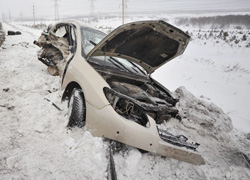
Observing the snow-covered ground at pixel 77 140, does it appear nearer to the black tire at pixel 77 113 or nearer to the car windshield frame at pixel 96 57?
the black tire at pixel 77 113

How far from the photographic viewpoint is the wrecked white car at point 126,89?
1.93 m

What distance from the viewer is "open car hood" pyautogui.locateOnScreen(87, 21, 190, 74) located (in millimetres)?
2230

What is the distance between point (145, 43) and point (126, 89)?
850 millimetres

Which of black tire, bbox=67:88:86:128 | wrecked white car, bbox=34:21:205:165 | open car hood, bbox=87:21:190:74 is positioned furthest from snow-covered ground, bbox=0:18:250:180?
open car hood, bbox=87:21:190:74

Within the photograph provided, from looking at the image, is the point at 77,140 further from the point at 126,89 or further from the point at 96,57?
the point at 96,57

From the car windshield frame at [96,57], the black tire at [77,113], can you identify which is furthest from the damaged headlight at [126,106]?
the car windshield frame at [96,57]

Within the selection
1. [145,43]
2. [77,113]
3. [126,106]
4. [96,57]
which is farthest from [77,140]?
[145,43]

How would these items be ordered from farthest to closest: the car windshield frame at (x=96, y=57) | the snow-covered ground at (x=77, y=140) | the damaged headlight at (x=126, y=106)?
the car windshield frame at (x=96, y=57) → the damaged headlight at (x=126, y=106) → the snow-covered ground at (x=77, y=140)

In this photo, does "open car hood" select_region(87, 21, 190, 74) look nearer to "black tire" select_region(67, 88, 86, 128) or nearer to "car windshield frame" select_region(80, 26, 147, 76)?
"car windshield frame" select_region(80, 26, 147, 76)

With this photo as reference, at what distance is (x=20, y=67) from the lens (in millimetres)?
4609

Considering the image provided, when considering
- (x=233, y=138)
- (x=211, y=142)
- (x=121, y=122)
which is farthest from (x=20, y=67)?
(x=233, y=138)

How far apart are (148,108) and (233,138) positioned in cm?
191

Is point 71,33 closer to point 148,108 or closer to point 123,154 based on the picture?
point 148,108

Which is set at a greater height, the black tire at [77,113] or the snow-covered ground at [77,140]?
the black tire at [77,113]
